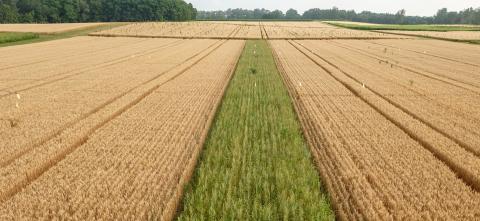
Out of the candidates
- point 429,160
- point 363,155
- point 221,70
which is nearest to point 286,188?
point 363,155

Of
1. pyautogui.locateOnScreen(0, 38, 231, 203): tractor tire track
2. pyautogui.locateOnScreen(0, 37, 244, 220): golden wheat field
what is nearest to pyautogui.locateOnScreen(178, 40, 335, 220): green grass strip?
pyautogui.locateOnScreen(0, 37, 244, 220): golden wheat field

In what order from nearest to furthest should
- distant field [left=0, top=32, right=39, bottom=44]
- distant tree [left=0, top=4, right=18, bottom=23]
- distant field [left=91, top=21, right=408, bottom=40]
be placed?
distant field [left=0, top=32, right=39, bottom=44], distant field [left=91, top=21, right=408, bottom=40], distant tree [left=0, top=4, right=18, bottom=23]

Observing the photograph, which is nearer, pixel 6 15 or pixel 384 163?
pixel 384 163

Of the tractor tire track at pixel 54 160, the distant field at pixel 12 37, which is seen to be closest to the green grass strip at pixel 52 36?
the distant field at pixel 12 37

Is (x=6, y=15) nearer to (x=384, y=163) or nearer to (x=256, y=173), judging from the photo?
(x=256, y=173)

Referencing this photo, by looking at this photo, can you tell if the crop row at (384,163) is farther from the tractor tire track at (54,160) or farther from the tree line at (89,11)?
the tree line at (89,11)

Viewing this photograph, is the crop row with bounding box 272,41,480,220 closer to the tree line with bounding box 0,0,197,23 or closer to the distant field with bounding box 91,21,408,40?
the distant field with bounding box 91,21,408,40

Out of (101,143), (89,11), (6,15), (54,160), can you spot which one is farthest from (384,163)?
(89,11)
